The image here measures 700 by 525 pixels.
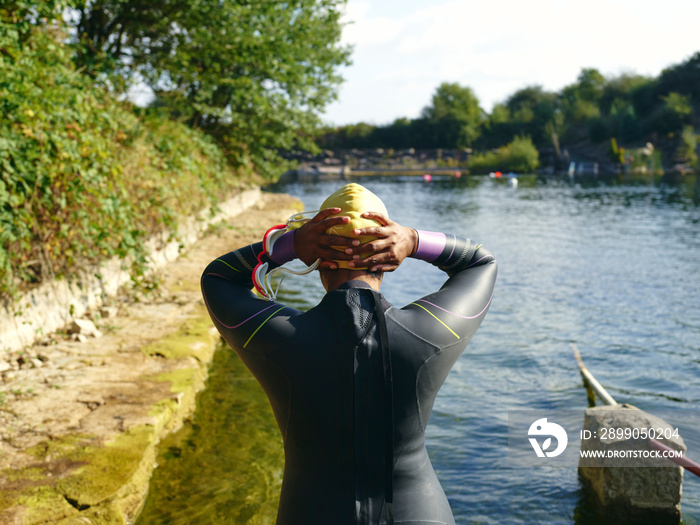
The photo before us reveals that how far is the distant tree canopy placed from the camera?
40.0 ft

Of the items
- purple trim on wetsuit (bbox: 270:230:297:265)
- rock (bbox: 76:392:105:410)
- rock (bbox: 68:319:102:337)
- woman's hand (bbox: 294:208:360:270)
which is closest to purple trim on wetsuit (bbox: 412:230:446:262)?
woman's hand (bbox: 294:208:360:270)

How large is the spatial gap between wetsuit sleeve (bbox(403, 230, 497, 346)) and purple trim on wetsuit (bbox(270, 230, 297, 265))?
0.44 m

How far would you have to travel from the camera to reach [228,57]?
13.8 m

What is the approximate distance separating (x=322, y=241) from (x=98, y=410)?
4.04m

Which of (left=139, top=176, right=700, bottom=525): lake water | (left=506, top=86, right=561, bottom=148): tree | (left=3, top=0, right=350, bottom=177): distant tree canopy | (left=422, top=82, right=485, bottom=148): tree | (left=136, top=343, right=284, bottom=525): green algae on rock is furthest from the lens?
(left=422, top=82, right=485, bottom=148): tree

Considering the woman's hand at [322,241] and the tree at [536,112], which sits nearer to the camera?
the woman's hand at [322,241]

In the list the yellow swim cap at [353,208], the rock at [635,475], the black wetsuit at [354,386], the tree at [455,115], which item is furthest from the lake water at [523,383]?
the tree at [455,115]

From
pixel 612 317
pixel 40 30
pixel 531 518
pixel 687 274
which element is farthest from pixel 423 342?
pixel 687 274

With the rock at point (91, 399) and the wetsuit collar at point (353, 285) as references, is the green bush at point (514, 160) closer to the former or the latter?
the rock at point (91, 399)

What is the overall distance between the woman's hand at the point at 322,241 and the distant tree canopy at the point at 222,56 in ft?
24.3

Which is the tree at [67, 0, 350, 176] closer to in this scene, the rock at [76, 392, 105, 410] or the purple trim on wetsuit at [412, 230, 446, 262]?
the rock at [76, 392, 105, 410]

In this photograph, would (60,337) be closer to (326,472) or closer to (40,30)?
(40,30)

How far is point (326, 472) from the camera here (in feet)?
6.38

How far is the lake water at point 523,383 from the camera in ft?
15.9
